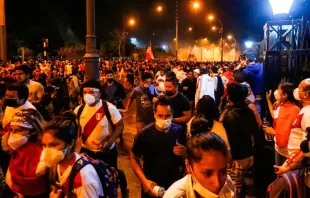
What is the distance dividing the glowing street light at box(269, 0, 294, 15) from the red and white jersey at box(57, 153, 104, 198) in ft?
26.0

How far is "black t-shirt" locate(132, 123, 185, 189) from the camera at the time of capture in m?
3.95

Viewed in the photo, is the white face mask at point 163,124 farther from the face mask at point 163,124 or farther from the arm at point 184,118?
the arm at point 184,118

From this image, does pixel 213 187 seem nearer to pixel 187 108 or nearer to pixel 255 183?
pixel 187 108

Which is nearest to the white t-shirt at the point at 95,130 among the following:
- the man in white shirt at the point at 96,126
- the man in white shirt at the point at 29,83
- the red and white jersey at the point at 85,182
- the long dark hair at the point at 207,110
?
the man in white shirt at the point at 96,126

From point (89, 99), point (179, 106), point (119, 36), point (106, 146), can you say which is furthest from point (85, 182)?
point (119, 36)

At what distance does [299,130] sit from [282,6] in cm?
570

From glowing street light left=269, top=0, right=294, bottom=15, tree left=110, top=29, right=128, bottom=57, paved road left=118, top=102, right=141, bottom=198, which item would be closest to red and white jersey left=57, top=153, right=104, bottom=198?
paved road left=118, top=102, right=141, bottom=198

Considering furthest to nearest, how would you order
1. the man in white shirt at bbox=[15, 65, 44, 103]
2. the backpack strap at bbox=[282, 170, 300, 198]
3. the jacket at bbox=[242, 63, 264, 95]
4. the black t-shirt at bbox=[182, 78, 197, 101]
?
1. the black t-shirt at bbox=[182, 78, 197, 101]
2. the jacket at bbox=[242, 63, 264, 95]
3. the man in white shirt at bbox=[15, 65, 44, 103]
4. the backpack strap at bbox=[282, 170, 300, 198]

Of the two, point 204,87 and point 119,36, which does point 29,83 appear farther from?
point 119,36

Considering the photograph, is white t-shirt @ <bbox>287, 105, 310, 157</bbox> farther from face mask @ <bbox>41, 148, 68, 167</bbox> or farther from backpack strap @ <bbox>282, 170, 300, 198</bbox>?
face mask @ <bbox>41, 148, 68, 167</bbox>

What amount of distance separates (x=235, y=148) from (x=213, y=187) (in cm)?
279

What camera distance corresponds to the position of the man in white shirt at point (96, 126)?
5.04 meters

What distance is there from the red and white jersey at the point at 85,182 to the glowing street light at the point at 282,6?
7935mm

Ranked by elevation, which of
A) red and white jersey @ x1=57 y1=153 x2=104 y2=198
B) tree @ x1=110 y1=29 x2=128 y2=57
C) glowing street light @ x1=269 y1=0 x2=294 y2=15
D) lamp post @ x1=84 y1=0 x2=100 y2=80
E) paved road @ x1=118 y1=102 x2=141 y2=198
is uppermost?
tree @ x1=110 y1=29 x2=128 y2=57
